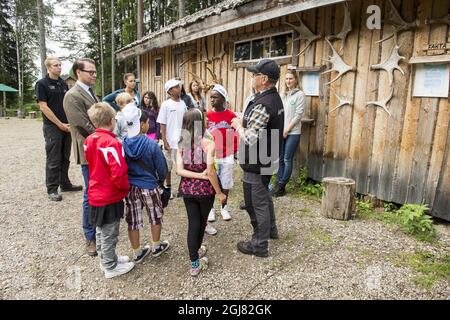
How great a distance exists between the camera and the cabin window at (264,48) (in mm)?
5684

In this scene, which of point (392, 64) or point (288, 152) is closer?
point (392, 64)

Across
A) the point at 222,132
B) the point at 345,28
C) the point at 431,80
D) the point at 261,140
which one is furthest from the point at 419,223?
the point at 345,28

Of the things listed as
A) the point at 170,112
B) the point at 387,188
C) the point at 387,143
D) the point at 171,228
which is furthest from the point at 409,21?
the point at 171,228

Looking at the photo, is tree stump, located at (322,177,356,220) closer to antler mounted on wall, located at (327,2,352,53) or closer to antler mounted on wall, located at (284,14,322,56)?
antler mounted on wall, located at (327,2,352,53)

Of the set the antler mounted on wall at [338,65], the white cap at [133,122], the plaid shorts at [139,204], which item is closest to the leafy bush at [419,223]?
the antler mounted on wall at [338,65]

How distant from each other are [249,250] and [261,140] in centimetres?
121

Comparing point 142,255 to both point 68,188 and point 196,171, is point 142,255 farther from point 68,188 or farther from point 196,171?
point 68,188

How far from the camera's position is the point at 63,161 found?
201 inches

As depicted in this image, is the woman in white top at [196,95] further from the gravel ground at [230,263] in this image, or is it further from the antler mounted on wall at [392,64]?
the antler mounted on wall at [392,64]

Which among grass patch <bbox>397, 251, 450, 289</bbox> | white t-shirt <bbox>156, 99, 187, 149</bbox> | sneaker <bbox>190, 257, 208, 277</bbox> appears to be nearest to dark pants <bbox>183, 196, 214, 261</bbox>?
sneaker <bbox>190, 257, 208, 277</bbox>

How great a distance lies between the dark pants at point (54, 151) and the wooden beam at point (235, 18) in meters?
3.41

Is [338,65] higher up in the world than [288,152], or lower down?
higher up

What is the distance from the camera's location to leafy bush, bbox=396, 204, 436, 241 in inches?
143

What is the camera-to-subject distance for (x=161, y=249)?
329 cm
